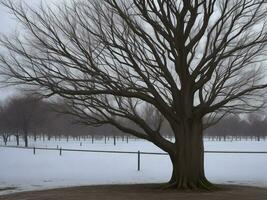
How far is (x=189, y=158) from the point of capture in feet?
55.1

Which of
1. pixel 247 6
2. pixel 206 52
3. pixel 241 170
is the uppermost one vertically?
pixel 247 6

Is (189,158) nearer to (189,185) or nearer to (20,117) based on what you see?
(189,185)

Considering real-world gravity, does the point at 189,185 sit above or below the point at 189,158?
below

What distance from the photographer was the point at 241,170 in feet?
85.5

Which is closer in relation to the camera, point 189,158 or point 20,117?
point 189,158

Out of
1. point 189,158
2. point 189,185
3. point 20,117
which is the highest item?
point 20,117

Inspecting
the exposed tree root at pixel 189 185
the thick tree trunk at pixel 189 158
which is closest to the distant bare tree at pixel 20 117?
the thick tree trunk at pixel 189 158

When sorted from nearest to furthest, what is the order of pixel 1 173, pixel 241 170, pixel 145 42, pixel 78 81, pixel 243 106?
1. pixel 78 81
2. pixel 145 42
3. pixel 243 106
4. pixel 1 173
5. pixel 241 170

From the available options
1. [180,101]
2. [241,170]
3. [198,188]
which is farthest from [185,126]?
[241,170]

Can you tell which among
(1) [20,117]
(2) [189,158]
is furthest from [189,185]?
(1) [20,117]

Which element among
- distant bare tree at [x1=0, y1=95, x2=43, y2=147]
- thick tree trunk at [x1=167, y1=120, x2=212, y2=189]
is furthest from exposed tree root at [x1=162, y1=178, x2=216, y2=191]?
distant bare tree at [x1=0, y1=95, x2=43, y2=147]

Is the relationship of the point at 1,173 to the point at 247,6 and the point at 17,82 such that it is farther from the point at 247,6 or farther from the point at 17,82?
the point at 247,6

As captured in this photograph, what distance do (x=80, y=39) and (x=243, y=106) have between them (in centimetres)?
700

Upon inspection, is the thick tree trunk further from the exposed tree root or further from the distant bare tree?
the distant bare tree
